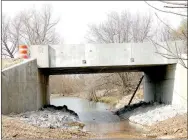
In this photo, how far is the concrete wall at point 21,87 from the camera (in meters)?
12.7

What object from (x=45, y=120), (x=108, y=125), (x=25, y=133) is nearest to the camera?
(x=25, y=133)

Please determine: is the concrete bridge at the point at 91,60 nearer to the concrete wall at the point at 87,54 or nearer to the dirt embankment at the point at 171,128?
the concrete wall at the point at 87,54

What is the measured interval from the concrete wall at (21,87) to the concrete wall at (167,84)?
6.86m

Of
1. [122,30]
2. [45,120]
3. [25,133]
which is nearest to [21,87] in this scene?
[45,120]

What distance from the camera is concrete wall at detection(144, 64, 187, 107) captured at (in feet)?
50.6

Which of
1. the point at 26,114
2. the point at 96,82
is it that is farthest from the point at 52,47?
the point at 96,82

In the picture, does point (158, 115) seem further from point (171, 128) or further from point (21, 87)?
point (21, 87)

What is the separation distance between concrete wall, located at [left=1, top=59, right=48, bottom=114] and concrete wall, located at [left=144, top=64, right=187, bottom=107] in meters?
6.86

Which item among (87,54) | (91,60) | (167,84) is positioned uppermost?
(87,54)

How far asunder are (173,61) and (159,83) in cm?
366

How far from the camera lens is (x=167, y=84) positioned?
17.6 meters

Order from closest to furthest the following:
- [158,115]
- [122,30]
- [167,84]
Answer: [158,115] < [167,84] < [122,30]

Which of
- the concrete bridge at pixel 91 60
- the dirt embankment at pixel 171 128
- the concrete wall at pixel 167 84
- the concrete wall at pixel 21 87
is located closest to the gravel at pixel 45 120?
the concrete wall at pixel 21 87

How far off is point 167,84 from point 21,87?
809 centimetres
